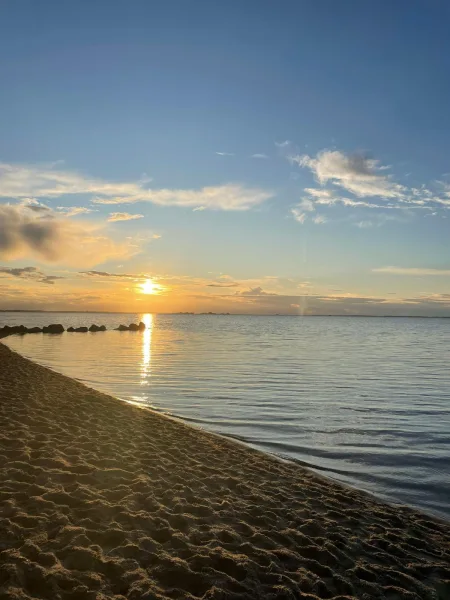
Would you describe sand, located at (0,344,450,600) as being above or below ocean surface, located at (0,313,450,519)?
above

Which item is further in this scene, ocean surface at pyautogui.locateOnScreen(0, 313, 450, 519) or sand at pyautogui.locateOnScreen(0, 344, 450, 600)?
ocean surface at pyautogui.locateOnScreen(0, 313, 450, 519)

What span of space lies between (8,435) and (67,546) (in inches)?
264

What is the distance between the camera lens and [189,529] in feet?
26.7

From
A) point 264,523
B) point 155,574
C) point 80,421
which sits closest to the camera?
point 155,574

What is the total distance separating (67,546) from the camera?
7.02 meters

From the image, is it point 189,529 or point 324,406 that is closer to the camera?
point 189,529

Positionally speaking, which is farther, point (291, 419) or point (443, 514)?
point (291, 419)

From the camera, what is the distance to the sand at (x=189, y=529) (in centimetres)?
650

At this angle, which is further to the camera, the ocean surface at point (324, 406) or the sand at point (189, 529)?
Answer: the ocean surface at point (324, 406)

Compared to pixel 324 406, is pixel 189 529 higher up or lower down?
higher up

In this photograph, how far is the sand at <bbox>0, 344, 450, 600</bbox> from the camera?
650 centimetres

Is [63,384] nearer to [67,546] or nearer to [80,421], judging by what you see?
[80,421]

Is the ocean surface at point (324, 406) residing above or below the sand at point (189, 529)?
below

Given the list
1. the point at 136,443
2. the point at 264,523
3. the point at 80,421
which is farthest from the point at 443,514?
the point at 80,421
